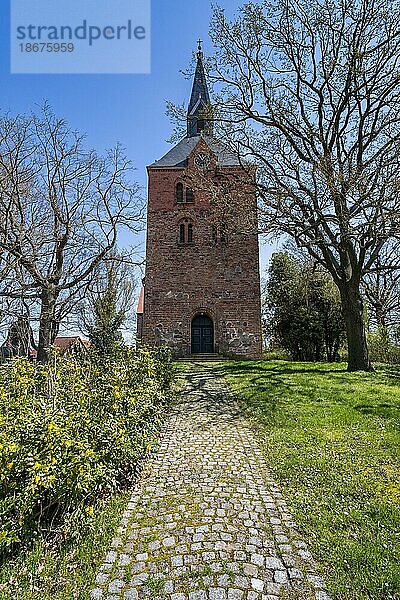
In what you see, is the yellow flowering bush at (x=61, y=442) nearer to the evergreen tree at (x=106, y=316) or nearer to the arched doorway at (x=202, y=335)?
the arched doorway at (x=202, y=335)

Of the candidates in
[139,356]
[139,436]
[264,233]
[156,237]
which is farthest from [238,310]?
[139,436]

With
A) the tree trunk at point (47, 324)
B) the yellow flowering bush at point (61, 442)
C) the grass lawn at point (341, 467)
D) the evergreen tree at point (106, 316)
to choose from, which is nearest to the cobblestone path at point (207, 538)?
the grass lawn at point (341, 467)

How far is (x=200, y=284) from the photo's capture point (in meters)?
22.2

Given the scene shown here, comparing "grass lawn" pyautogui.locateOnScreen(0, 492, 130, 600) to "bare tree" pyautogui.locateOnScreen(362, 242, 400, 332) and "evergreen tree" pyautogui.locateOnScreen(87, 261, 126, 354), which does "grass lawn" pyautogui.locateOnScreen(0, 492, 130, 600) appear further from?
"bare tree" pyautogui.locateOnScreen(362, 242, 400, 332)

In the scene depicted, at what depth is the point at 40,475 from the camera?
3.57 m

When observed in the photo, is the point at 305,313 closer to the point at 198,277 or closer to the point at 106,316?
the point at 198,277

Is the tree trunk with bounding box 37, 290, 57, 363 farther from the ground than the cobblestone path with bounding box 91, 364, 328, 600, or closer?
farther from the ground

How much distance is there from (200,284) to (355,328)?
968cm

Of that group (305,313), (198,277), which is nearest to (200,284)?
(198,277)

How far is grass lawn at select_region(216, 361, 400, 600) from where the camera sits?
3.41m

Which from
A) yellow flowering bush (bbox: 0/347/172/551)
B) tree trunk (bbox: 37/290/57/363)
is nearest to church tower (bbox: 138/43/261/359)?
tree trunk (bbox: 37/290/57/363)

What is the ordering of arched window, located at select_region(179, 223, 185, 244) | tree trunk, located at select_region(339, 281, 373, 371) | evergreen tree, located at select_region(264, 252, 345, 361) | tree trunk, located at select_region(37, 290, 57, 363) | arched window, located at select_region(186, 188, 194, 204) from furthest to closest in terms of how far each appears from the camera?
1. arched window, located at select_region(186, 188, 194, 204)
2. arched window, located at select_region(179, 223, 185, 244)
3. evergreen tree, located at select_region(264, 252, 345, 361)
4. tree trunk, located at select_region(37, 290, 57, 363)
5. tree trunk, located at select_region(339, 281, 373, 371)

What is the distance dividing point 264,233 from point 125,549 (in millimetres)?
12709

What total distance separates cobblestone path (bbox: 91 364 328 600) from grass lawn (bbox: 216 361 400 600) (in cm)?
23
